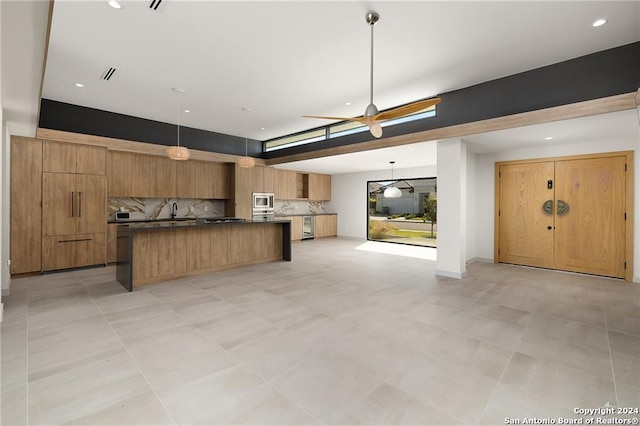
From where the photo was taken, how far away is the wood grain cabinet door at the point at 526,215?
5.76 m

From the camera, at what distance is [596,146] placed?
5172 millimetres

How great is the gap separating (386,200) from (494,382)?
830cm

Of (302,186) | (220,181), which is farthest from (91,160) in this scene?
(302,186)

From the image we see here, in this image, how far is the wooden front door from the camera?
5.07m

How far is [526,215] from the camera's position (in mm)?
5984

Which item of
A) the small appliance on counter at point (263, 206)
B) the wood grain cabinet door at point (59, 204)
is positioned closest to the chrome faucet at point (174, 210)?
the small appliance on counter at point (263, 206)

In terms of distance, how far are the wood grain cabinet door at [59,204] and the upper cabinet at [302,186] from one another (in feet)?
16.8

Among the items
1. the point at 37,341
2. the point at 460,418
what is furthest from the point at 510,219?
the point at 37,341

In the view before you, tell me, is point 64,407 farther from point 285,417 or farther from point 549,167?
point 549,167

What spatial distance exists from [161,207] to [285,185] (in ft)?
12.3

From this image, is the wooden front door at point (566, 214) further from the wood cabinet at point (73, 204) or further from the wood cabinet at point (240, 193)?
the wood cabinet at point (73, 204)

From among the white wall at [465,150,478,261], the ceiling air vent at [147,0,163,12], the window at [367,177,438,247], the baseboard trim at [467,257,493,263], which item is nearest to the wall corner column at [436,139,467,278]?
the white wall at [465,150,478,261]

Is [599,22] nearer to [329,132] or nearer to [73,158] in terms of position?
[329,132]

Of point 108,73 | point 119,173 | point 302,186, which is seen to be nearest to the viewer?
point 108,73
